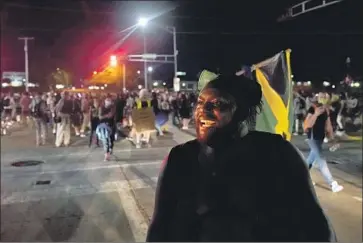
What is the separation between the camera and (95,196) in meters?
7.46

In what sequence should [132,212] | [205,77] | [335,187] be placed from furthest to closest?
[335,187] < [132,212] < [205,77]

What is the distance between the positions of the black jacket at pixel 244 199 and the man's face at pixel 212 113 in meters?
0.09

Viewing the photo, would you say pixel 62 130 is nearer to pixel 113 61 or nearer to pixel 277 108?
pixel 113 61

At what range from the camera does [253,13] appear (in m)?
16.9

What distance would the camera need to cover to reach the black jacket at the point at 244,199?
1828 millimetres

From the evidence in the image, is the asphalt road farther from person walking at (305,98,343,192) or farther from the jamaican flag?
the jamaican flag

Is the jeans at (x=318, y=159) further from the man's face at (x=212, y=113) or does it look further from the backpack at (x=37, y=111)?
the backpack at (x=37, y=111)

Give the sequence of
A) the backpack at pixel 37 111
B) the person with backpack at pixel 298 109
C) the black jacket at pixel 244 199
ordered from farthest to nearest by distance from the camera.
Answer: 1. the person with backpack at pixel 298 109
2. the backpack at pixel 37 111
3. the black jacket at pixel 244 199

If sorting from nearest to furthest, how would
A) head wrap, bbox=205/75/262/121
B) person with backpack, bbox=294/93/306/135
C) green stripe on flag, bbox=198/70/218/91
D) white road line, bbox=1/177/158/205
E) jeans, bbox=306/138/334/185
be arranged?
head wrap, bbox=205/75/262/121, green stripe on flag, bbox=198/70/218/91, white road line, bbox=1/177/158/205, jeans, bbox=306/138/334/185, person with backpack, bbox=294/93/306/135

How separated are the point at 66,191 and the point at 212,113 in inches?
252

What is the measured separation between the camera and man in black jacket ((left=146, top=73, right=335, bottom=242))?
72.1 inches

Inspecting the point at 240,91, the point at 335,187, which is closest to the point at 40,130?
the point at 335,187

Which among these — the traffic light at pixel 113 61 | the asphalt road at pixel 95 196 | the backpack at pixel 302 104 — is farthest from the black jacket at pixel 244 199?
the backpack at pixel 302 104

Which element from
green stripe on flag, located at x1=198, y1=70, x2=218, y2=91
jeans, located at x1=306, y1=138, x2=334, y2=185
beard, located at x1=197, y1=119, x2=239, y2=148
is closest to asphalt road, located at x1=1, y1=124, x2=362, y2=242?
jeans, located at x1=306, y1=138, x2=334, y2=185
